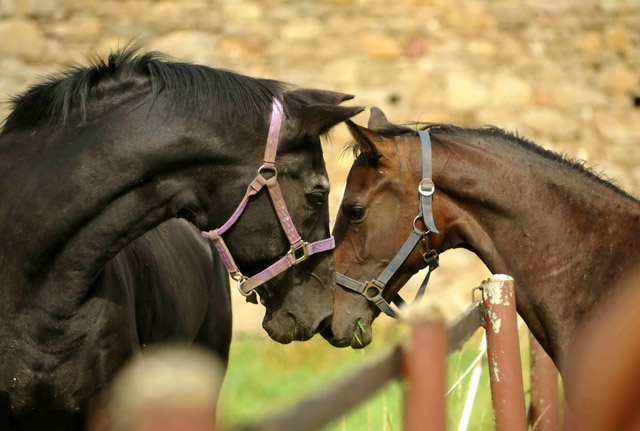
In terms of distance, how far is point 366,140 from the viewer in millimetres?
3713

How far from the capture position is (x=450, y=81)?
297 inches

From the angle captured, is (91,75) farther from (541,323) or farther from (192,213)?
(541,323)

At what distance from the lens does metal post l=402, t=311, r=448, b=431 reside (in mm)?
1707

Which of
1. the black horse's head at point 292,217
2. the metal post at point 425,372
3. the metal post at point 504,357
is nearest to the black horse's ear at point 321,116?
the black horse's head at point 292,217

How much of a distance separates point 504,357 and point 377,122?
5.25 ft

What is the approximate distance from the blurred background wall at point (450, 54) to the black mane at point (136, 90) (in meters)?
4.36

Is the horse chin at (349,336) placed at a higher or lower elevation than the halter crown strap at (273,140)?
lower

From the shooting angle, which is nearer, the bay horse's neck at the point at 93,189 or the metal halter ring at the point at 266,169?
the bay horse's neck at the point at 93,189

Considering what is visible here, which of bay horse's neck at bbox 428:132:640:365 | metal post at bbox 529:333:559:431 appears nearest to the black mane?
bay horse's neck at bbox 428:132:640:365

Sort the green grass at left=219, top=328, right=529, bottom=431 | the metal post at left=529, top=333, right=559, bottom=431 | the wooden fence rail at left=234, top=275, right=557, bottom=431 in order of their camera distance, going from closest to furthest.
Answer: the wooden fence rail at left=234, top=275, right=557, bottom=431 < the metal post at left=529, top=333, right=559, bottom=431 < the green grass at left=219, top=328, right=529, bottom=431

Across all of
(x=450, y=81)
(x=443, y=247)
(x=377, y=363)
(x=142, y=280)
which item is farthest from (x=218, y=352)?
(x=450, y=81)

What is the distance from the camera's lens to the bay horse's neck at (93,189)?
116 inches

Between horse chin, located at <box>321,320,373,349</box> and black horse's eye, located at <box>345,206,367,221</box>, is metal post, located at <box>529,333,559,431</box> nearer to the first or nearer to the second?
horse chin, located at <box>321,320,373,349</box>

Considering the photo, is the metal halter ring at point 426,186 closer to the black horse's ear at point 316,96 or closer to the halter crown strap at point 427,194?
the halter crown strap at point 427,194
